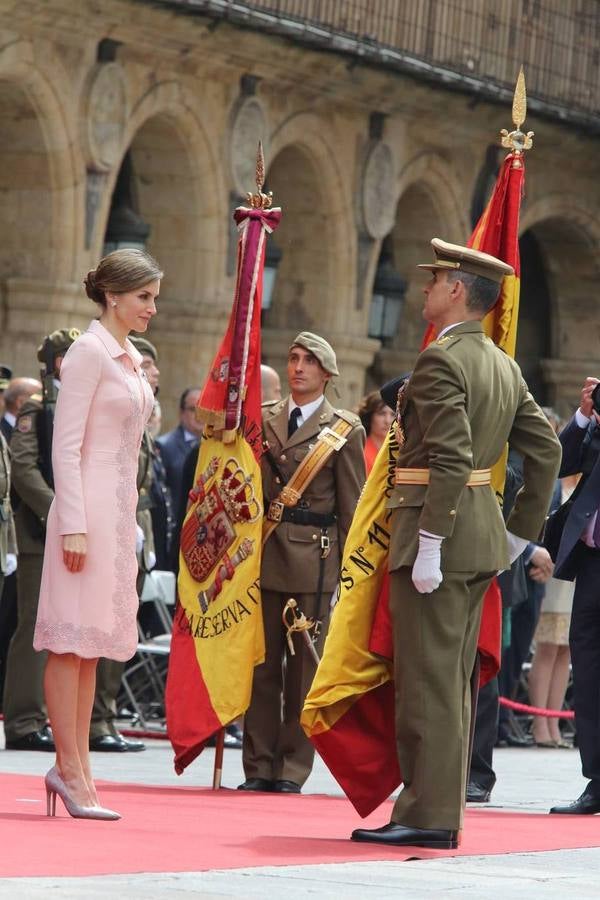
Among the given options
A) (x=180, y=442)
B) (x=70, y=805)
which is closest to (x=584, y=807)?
(x=70, y=805)

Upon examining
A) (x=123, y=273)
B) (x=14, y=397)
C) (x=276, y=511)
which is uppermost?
(x=123, y=273)

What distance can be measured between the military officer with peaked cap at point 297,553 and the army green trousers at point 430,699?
233 cm

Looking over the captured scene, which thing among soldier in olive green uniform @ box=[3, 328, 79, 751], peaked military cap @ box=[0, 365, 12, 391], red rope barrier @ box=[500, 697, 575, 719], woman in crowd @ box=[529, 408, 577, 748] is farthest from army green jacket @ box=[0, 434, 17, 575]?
woman in crowd @ box=[529, 408, 577, 748]

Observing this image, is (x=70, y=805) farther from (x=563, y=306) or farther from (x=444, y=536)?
(x=563, y=306)

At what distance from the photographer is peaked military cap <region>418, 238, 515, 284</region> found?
24.4 ft

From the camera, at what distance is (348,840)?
734 cm

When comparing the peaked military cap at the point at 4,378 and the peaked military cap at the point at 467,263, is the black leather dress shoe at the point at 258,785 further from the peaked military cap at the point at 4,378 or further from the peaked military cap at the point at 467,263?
the peaked military cap at the point at 4,378

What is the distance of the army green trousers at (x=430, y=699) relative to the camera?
23.4ft

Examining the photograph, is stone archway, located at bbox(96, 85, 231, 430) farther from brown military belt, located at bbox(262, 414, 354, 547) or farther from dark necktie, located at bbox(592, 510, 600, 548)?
dark necktie, located at bbox(592, 510, 600, 548)

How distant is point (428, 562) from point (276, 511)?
260 centimetres

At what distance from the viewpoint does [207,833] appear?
7309mm

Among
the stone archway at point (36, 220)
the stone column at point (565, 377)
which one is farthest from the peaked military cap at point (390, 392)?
the stone column at point (565, 377)

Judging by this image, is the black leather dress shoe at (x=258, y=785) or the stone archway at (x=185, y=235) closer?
the black leather dress shoe at (x=258, y=785)

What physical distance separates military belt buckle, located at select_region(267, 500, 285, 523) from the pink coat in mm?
2167
